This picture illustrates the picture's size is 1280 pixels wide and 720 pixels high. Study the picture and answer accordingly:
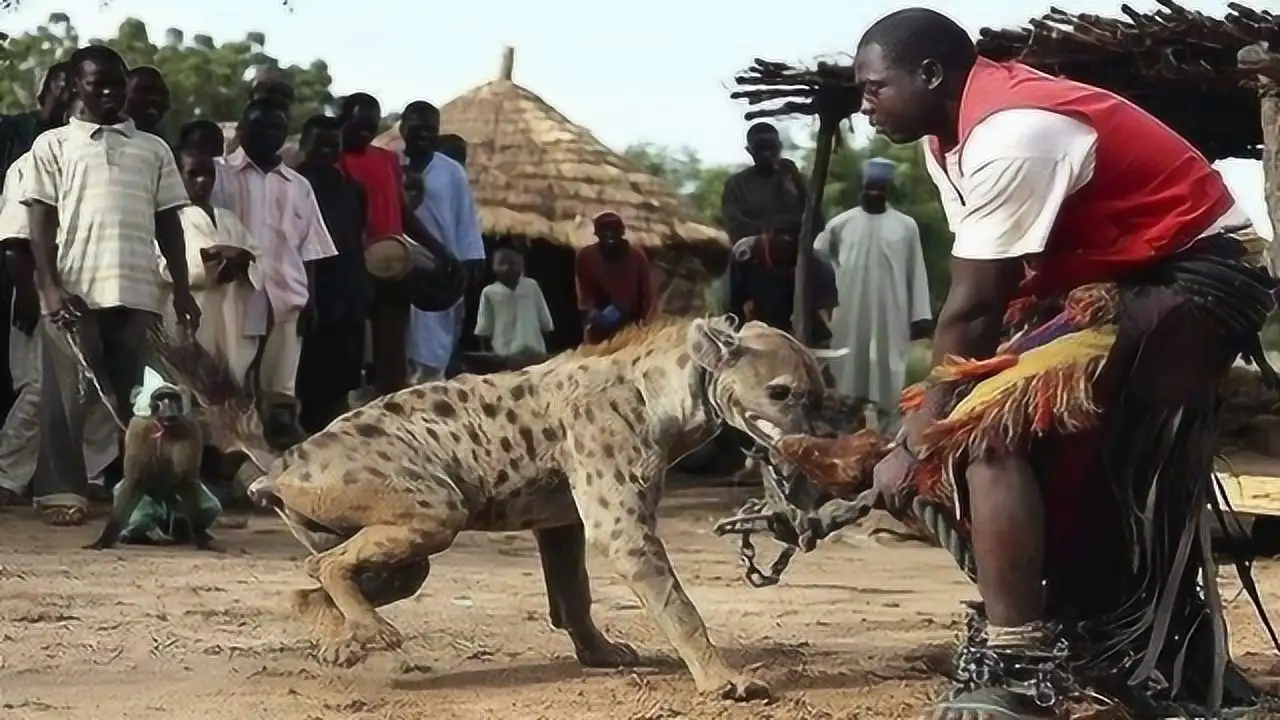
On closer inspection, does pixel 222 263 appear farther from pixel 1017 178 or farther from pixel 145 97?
pixel 1017 178

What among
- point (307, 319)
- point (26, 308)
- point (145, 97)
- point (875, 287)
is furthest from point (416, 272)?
point (875, 287)

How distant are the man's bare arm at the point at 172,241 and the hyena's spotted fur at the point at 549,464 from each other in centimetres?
354

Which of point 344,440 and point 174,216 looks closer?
point 344,440

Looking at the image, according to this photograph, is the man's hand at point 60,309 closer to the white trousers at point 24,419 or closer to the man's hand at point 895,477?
the white trousers at point 24,419

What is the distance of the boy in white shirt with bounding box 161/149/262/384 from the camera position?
9.84 metres

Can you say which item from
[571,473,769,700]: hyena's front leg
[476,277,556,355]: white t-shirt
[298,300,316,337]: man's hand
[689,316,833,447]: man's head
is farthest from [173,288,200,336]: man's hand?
[689,316,833,447]: man's head

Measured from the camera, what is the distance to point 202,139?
33.3ft

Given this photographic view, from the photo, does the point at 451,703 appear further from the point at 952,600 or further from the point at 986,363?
the point at 952,600

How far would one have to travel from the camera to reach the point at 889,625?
22.0 ft

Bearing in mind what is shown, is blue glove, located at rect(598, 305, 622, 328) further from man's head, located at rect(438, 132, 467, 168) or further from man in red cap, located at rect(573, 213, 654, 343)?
man's head, located at rect(438, 132, 467, 168)

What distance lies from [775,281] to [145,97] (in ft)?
14.6

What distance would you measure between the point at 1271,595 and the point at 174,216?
4.98m

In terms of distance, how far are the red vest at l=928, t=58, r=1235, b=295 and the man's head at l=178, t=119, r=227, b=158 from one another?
6447 mm

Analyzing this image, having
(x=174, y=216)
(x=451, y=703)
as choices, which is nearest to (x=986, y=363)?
(x=451, y=703)
